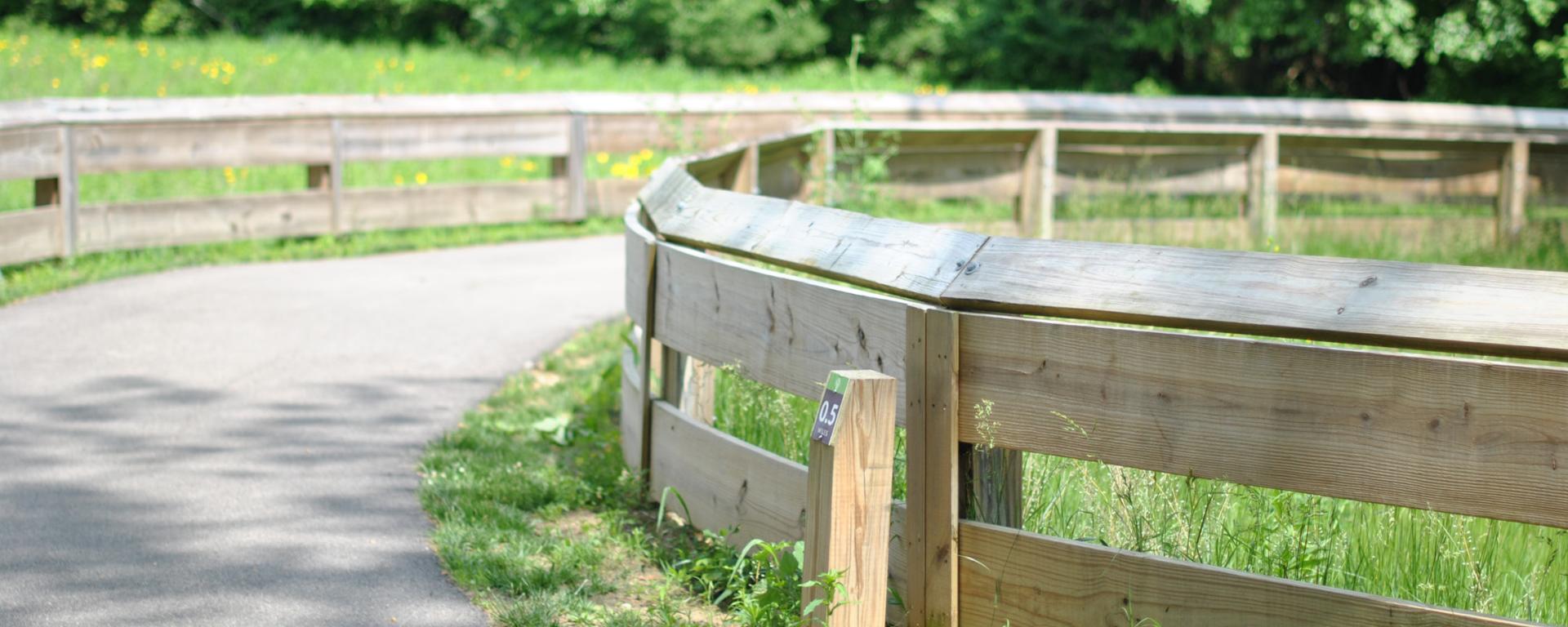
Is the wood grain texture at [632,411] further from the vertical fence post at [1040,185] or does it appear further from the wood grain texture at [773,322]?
the vertical fence post at [1040,185]

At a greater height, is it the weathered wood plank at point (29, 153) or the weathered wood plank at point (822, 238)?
the weathered wood plank at point (29, 153)

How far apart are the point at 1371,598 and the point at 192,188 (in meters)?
11.3

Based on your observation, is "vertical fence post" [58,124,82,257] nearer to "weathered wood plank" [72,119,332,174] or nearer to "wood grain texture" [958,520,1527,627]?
"weathered wood plank" [72,119,332,174]

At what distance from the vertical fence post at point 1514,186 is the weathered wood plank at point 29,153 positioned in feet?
31.5

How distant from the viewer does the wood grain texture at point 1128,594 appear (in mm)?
2793

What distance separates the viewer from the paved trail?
4184 millimetres

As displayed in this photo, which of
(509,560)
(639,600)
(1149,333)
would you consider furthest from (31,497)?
(1149,333)

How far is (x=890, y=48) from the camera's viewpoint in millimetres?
28797

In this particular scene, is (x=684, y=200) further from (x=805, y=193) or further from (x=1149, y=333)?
(x=805, y=193)

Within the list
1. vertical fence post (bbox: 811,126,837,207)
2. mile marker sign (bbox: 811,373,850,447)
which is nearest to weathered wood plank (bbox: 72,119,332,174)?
vertical fence post (bbox: 811,126,837,207)

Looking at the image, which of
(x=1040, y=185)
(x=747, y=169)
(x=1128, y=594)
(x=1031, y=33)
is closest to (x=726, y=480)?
(x=1128, y=594)

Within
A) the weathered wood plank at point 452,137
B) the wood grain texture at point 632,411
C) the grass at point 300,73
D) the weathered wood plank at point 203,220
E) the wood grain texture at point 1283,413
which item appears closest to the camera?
the wood grain texture at point 1283,413

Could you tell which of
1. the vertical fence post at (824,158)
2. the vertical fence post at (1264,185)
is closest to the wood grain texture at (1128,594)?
the vertical fence post at (824,158)

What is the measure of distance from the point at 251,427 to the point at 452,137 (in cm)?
550
